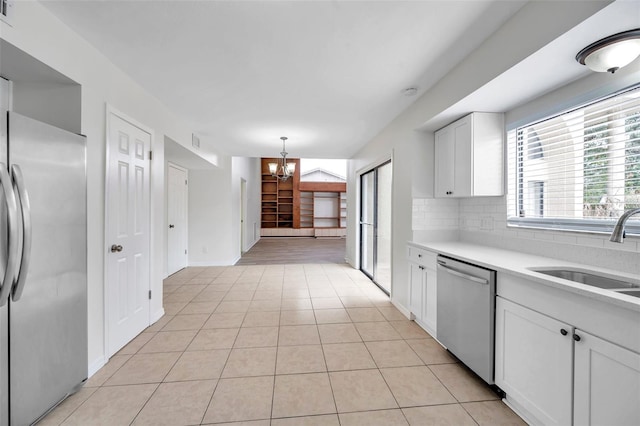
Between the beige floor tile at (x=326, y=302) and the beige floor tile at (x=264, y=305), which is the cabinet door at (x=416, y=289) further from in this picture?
the beige floor tile at (x=264, y=305)

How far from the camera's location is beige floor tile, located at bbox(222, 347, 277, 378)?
2051mm

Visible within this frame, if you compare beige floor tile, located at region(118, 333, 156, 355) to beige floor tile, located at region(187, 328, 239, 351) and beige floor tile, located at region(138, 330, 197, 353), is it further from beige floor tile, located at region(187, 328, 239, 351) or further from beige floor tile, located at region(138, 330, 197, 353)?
beige floor tile, located at region(187, 328, 239, 351)

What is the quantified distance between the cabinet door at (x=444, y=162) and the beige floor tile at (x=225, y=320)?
2657 millimetres

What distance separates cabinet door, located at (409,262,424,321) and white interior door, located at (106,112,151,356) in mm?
2840

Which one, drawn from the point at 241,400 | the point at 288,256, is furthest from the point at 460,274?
the point at 288,256

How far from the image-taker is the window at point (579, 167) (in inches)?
62.9

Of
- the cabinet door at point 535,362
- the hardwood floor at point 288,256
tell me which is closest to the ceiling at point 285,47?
the cabinet door at point 535,362

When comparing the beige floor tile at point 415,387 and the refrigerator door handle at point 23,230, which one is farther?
the beige floor tile at point 415,387

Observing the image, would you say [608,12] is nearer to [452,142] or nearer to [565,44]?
[565,44]

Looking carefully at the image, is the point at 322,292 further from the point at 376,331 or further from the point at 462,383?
the point at 462,383

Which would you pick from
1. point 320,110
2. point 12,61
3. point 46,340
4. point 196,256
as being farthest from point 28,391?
point 196,256

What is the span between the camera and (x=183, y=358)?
2262mm

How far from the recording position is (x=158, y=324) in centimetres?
290

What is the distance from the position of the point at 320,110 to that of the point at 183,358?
2922 mm
